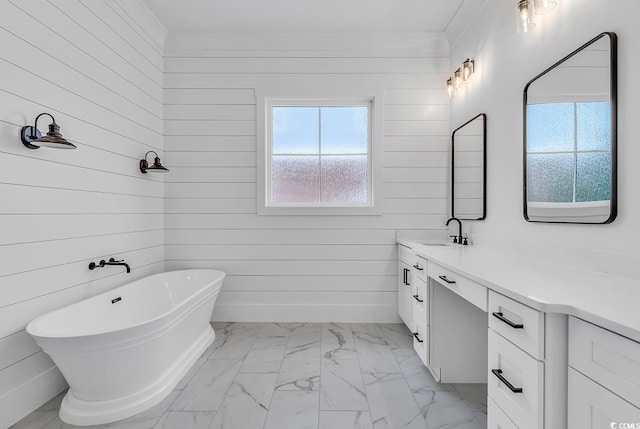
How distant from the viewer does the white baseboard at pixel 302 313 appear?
3.06 m

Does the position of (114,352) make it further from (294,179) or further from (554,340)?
(294,179)

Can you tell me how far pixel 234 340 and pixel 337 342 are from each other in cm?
89

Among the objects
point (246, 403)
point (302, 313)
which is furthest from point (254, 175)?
point (246, 403)

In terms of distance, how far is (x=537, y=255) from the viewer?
1783 millimetres

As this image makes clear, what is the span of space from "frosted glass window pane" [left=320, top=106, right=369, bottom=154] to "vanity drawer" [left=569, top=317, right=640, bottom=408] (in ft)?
8.20

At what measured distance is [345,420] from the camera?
167 centimetres

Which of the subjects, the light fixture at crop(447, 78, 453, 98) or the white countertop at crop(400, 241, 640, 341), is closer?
the white countertop at crop(400, 241, 640, 341)

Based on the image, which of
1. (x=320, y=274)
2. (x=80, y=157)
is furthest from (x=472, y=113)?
(x=80, y=157)

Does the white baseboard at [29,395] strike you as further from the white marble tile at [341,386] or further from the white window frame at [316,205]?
the white window frame at [316,205]

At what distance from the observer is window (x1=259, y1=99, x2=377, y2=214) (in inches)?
124

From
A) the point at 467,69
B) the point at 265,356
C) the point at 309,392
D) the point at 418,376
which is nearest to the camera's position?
the point at 309,392

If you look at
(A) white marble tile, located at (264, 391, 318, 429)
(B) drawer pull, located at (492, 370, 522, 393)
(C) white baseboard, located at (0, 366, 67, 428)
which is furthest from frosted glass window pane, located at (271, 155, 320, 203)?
(B) drawer pull, located at (492, 370, 522, 393)

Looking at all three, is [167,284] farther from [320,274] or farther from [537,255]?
[537,255]

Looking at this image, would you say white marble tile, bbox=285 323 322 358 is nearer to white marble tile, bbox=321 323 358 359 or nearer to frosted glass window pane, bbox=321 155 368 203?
white marble tile, bbox=321 323 358 359
